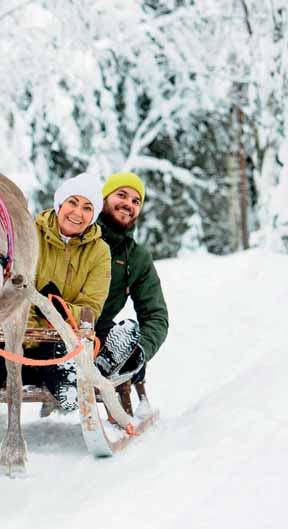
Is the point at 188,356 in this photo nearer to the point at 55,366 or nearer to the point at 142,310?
the point at 142,310

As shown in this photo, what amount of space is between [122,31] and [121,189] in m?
12.3

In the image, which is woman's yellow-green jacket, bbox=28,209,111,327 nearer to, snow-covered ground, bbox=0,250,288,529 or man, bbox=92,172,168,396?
man, bbox=92,172,168,396

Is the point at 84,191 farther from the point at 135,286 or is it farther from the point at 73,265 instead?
the point at 135,286

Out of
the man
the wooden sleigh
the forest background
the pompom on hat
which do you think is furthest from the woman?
the forest background

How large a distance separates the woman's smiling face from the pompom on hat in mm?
20

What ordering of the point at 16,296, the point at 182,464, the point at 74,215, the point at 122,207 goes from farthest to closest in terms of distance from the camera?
the point at 122,207, the point at 74,215, the point at 16,296, the point at 182,464

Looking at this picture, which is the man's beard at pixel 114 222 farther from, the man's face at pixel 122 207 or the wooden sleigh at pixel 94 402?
the wooden sleigh at pixel 94 402

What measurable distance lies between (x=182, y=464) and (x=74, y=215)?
58.2 inches

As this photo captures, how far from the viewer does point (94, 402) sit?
414 centimetres

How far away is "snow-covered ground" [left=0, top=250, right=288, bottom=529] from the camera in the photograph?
2.87 metres

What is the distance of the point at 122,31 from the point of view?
55.4ft

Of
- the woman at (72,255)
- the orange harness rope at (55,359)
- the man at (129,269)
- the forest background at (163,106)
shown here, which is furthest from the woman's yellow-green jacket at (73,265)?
the forest background at (163,106)

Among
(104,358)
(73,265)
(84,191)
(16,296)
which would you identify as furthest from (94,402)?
(84,191)

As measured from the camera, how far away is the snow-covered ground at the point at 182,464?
287 cm
